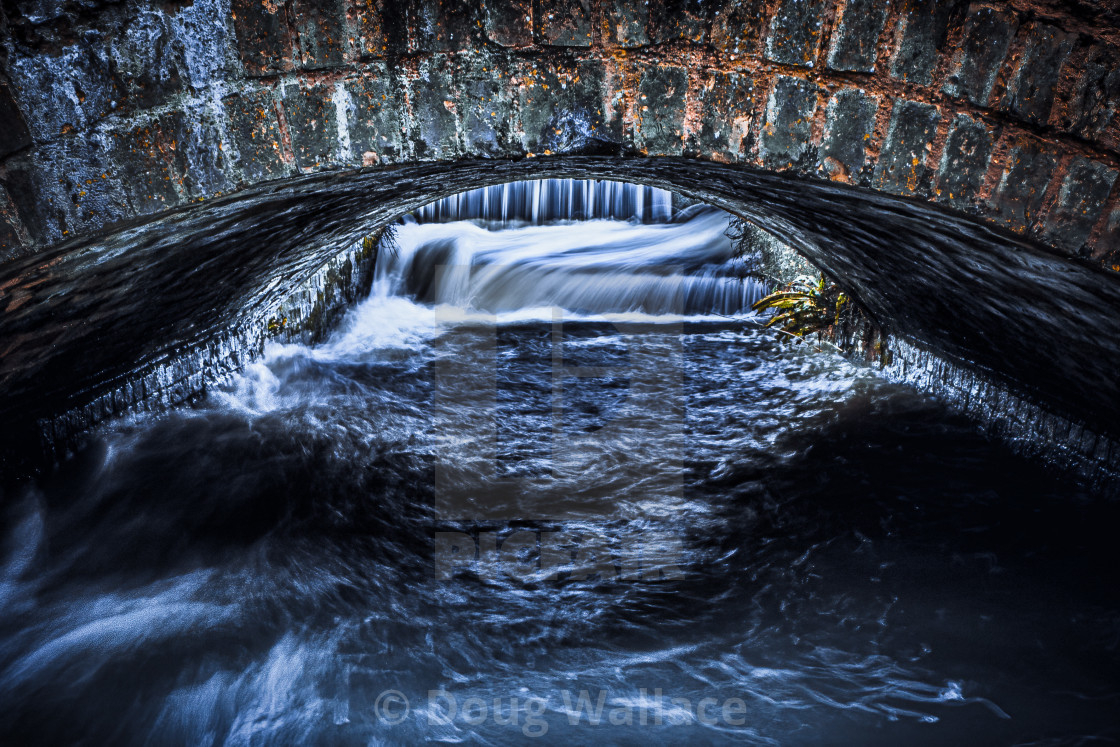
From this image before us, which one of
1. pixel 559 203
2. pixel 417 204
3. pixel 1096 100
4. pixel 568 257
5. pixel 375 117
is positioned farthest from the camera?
pixel 559 203

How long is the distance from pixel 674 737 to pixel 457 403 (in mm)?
2639

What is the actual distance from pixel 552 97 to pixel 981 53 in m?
1.12

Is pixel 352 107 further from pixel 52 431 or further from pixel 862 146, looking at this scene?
pixel 52 431

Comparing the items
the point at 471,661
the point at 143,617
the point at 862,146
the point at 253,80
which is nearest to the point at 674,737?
the point at 471,661

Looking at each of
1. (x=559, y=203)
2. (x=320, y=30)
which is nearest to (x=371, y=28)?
(x=320, y=30)

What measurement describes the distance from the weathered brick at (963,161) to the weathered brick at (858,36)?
11.2 inches

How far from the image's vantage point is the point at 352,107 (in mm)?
2062

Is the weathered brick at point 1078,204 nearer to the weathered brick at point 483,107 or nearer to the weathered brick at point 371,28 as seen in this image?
the weathered brick at point 483,107

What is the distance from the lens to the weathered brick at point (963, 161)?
183cm

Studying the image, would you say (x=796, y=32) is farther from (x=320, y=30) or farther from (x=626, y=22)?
(x=320, y=30)

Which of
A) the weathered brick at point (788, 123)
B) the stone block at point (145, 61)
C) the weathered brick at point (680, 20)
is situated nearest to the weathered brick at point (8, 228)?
the stone block at point (145, 61)

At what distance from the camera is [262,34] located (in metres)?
1.96

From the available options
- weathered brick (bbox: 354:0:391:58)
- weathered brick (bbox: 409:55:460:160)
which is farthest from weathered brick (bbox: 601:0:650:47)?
weathered brick (bbox: 354:0:391:58)

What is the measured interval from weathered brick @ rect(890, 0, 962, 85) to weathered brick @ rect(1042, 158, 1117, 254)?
0.42m
